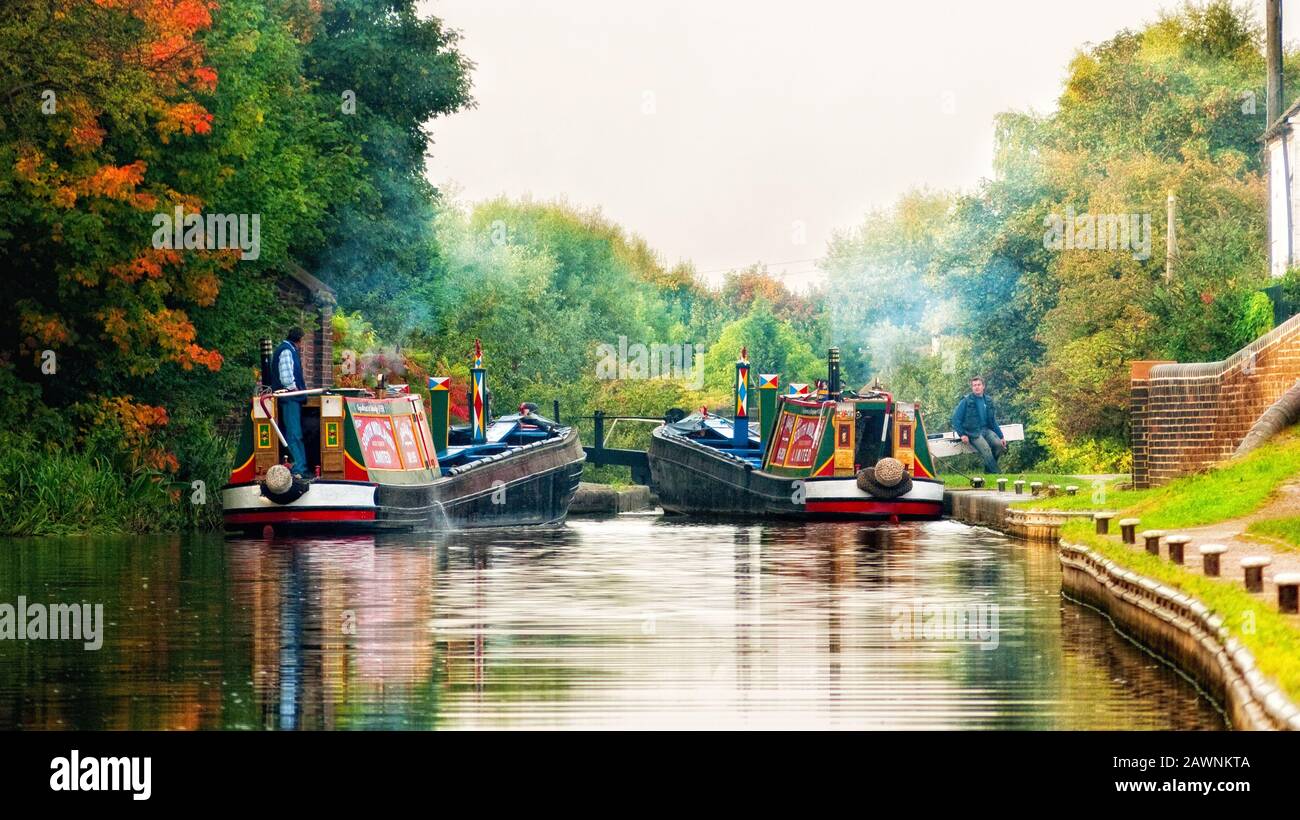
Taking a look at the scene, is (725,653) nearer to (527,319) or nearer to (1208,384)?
(1208,384)

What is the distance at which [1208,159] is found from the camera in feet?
189

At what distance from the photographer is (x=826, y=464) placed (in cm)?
3944

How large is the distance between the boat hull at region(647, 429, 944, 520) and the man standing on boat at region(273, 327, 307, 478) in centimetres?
958

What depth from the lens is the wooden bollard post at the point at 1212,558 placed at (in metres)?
14.4

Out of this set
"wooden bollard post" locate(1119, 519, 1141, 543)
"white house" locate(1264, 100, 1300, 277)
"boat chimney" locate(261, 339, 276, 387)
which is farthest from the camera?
"white house" locate(1264, 100, 1300, 277)

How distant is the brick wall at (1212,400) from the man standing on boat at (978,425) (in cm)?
1192

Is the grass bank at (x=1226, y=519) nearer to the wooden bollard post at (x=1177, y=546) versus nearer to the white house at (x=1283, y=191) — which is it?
the wooden bollard post at (x=1177, y=546)

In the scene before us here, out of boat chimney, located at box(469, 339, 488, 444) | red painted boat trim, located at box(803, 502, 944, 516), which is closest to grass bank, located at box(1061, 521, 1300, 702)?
red painted boat trim, located at box(803, 502, 944, 516)

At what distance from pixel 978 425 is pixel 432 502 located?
39.2 feet

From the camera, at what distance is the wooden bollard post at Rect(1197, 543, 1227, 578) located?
47.3 feet

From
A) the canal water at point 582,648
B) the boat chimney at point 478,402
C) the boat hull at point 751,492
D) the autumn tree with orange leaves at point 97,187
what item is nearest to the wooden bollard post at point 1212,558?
the canal water at point 582,648

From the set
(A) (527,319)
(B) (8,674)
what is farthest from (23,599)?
(A) (527,319)

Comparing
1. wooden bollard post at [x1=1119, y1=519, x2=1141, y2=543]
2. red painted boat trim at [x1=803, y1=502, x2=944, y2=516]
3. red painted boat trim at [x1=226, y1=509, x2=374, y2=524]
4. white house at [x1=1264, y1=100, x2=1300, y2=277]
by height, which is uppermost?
white house at [x1=1264, y1=100, x2=1300, y2=277]

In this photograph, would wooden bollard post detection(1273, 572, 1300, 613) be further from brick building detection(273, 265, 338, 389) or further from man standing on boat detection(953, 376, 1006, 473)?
brick building detection(273, 265, 338, 389)
